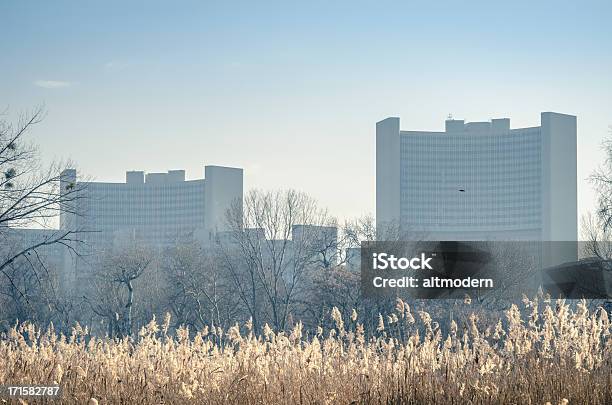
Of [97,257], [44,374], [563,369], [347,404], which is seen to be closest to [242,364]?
[347,404]

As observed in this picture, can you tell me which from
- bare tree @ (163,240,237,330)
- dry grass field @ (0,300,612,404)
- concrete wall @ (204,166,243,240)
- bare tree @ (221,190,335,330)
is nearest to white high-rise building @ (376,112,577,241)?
concrete wall @ (204,166,243,240)

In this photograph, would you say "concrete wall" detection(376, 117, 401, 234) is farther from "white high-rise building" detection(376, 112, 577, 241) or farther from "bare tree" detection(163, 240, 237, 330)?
"bare tree" detection(163, 240, 237, 330)

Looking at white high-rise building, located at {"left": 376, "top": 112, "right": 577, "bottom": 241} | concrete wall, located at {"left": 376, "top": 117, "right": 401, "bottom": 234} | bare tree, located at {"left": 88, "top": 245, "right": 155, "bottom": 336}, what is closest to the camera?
bare tree, located at {"left": 88, "top": 245, "right": 155, "bottom": 336}

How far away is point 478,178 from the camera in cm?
17625

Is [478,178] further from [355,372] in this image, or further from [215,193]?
[355,372]

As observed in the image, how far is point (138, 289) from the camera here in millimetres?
70188

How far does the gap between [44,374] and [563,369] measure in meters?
5.43

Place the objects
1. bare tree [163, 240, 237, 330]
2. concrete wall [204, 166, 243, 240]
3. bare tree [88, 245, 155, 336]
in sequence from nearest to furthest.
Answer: bare tree [163, 240, 237, 330] < bare tree [88, 245, 155, 336] < concrete wall [204, 166, 243, 240]

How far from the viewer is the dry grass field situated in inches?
355

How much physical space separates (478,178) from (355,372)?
16910cm

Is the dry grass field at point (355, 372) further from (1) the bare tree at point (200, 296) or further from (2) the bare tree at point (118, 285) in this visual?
(2) the bare tree at point (118, 285)

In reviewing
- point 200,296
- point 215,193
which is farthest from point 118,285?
point 215,193

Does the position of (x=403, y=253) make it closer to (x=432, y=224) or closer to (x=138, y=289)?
(x=138, y=289)

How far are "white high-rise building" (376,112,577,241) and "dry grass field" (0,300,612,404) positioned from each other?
532ft
